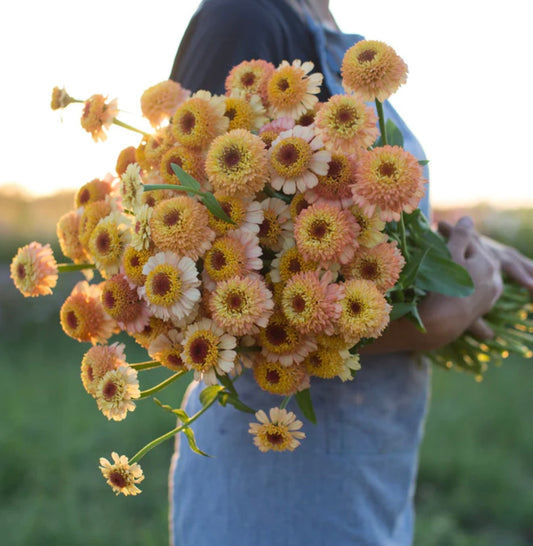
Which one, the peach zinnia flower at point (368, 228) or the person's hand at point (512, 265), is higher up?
the peach zinnia flower at point (368, 228)

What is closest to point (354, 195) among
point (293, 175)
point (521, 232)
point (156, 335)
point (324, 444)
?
point (293, 175)

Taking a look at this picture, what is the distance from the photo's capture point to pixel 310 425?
994mm

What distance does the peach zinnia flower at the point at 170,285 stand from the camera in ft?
2.29

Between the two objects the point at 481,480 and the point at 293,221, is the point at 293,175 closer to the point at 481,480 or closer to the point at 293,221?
the point at 293,221

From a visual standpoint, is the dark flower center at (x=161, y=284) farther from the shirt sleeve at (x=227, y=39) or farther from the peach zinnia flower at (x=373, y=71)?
the shirt sleeve at (x=227, y=39)

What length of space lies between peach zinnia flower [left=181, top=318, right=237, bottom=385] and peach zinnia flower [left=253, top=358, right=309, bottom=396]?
69mm

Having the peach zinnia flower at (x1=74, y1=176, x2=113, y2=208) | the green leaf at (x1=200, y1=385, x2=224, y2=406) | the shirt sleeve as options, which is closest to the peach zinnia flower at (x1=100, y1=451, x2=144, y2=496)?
the green leaf at (x1=200, y1=385, x2=224, y2=406)

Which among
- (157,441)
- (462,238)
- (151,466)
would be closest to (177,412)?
(157,441)

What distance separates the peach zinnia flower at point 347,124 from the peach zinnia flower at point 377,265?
0.12 m

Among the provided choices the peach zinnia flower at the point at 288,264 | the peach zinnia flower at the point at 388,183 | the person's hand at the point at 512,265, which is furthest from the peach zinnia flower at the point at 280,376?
the person's hand at the point at 512,265

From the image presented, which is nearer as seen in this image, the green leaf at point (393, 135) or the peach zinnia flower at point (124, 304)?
the peach zinnia flower at point (124, 304)

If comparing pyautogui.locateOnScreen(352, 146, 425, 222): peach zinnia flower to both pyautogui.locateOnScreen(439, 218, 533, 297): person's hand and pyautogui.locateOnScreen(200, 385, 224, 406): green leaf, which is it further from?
pyautogui.locateOnScreen(439, 218, 533, 297): person's hand

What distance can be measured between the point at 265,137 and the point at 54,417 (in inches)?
110

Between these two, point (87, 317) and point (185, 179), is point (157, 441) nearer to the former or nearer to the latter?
point (87, 317)
